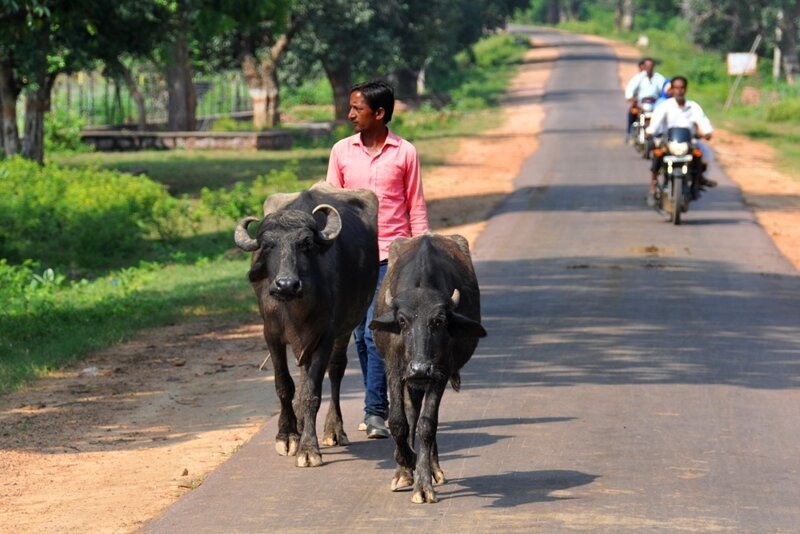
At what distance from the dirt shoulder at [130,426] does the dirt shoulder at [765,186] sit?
8.63 meters

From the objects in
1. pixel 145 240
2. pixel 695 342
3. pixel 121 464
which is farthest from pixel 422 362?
pixel 145 240

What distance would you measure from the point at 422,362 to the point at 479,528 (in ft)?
2.65

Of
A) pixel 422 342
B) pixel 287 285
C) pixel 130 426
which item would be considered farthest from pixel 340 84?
pixel 422 342

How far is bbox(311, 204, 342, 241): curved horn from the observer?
311 inches

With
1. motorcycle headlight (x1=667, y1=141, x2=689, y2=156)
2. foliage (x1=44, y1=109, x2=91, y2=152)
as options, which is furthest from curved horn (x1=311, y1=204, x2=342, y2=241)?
foliage (x1=44, y1=109, x2=91, y2=152)

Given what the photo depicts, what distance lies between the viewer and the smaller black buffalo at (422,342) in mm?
6996

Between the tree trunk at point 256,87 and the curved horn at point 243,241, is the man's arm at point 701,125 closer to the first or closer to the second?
the curved horn at point 243,241

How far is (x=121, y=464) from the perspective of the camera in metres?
8.73

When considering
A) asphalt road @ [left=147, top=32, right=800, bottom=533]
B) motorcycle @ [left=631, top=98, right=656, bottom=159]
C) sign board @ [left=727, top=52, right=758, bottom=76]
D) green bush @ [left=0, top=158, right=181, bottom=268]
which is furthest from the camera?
sign board @ [left=727, top=52, right=758, bottom=76]

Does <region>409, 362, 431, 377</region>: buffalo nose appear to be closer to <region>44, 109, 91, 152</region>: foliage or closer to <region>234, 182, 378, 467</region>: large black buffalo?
<region>234, 182, 378, 467</region>: large black buffalo

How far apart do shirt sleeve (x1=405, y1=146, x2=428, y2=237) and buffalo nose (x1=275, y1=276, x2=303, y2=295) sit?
1.19 metres

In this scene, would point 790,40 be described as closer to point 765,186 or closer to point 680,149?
point 765,186

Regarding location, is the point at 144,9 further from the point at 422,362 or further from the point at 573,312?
the point at 422,362

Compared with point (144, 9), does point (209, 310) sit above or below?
below
